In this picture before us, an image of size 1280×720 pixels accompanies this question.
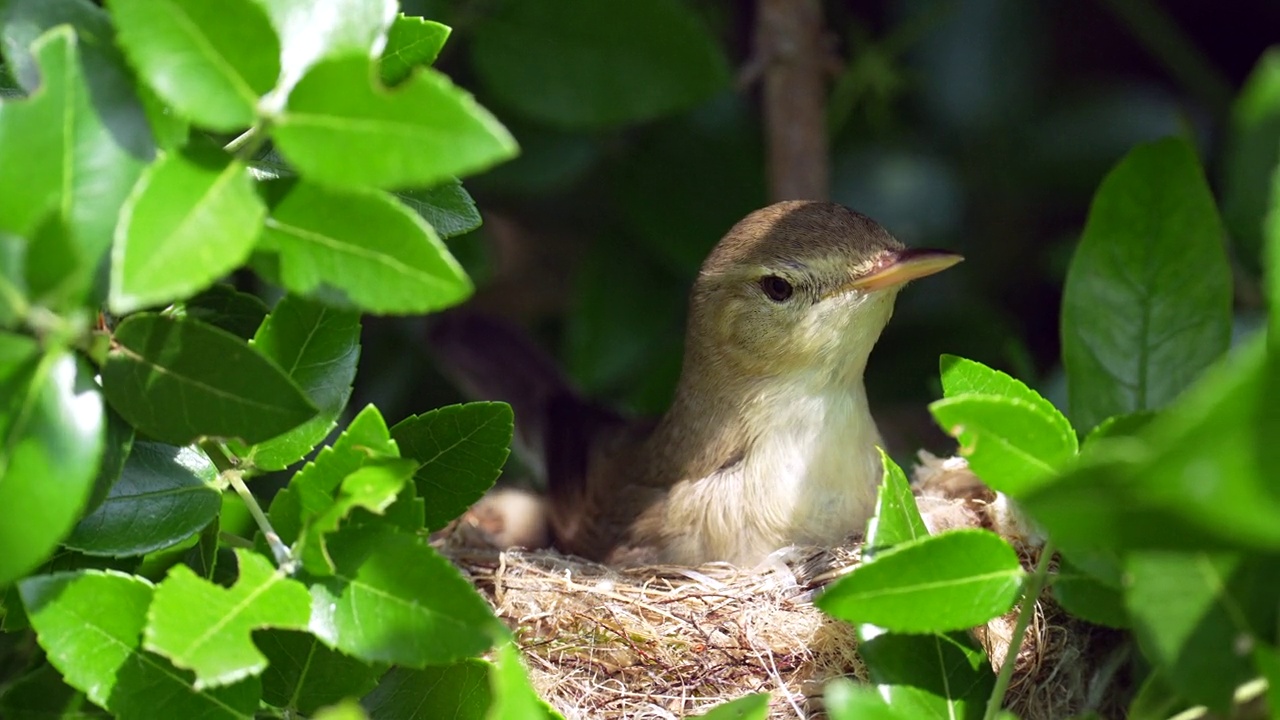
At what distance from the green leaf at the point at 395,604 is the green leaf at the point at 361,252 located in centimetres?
30

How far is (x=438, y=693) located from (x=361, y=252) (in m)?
0.73

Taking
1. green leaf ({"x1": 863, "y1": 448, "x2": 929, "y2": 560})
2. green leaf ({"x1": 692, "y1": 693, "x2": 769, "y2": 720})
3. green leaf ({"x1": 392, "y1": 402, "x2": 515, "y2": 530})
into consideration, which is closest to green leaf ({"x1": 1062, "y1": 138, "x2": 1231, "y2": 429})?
green leaf ({"x1": 863, "y1": 448, "x2": 929, "y2": 560})

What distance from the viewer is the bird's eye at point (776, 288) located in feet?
8.64

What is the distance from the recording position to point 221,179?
1163 mm

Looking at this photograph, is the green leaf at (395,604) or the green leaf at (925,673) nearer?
the green leaf at (395,604)

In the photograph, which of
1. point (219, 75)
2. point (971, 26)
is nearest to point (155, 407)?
point (219, 75)

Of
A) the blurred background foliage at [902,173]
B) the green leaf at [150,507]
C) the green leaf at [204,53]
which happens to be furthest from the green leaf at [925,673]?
the blurred background foliage at [902,173]

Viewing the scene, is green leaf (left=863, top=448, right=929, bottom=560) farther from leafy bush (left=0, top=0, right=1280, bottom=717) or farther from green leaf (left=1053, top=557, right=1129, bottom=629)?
green leaf (left=1053, top=557, right=1129, bottom=629)

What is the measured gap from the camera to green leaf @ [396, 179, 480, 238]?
1666 mm

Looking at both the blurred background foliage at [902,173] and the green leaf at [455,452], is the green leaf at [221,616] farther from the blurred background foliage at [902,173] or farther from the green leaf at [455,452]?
the blurred background foliage at [902,173]

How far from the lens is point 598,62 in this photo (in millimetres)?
2676

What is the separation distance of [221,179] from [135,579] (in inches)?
20.5

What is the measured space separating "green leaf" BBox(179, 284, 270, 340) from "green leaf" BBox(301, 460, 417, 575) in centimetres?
38

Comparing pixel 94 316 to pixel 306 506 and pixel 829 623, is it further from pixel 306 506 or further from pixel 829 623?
pixel 829 623
